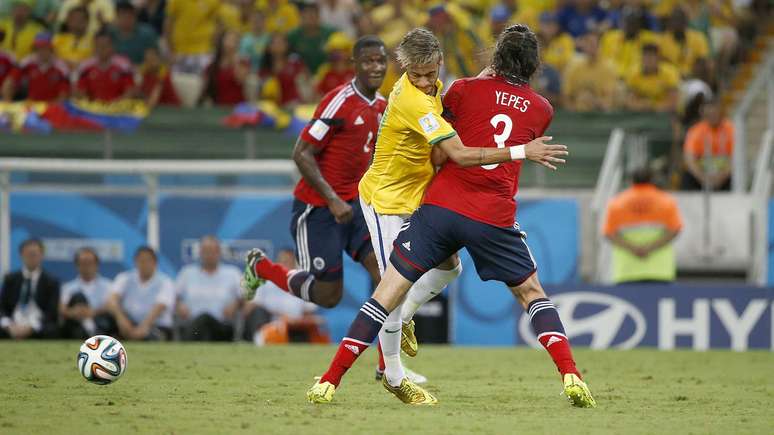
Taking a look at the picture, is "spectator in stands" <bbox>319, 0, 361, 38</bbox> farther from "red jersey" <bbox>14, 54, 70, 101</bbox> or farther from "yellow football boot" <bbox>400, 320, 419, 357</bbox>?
"yellow football boot" <bbox>400, 320, 419, 357</bbox>

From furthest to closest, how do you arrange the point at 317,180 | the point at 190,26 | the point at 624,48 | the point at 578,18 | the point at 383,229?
1. the point at 190,26
2. the point at 578,18
3. the point at 624,48
4. the point at 317,180
5. the point at 383,229

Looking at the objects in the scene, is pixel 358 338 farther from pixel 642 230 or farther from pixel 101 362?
pixel 642 230

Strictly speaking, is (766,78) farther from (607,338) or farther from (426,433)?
(426,433)

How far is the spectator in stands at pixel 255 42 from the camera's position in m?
18.7

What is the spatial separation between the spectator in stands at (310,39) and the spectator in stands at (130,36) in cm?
208

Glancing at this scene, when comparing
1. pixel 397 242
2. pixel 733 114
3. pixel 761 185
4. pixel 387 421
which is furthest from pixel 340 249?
pixel 733 114

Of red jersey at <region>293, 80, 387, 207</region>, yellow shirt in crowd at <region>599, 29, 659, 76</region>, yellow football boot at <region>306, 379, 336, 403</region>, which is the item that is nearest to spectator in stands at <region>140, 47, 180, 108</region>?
yellow shirt in crowd at <region>599, 29, 659, 76</region>

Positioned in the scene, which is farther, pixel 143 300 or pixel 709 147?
pixel 709 147

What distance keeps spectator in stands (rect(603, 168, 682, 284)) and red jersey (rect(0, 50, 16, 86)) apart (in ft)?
28.1

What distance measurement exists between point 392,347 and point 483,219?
1.10 m

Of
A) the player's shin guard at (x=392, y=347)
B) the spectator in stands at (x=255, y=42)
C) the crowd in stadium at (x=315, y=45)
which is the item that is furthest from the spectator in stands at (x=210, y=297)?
the player's shin guard at (x=392, y=347)

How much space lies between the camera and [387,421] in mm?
7266

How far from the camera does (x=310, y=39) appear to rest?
18.7 metres

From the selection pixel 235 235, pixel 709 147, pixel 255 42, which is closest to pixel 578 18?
pixel 709 147
